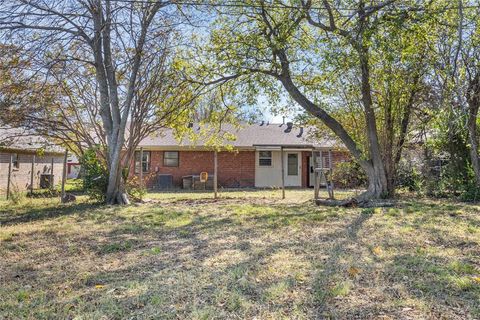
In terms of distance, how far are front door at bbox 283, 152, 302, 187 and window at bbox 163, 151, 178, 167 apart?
19.9ft

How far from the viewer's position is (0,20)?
28.0 feet

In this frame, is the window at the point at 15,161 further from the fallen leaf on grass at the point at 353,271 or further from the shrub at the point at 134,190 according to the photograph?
the fallen leaf on grass at the point at 353,271

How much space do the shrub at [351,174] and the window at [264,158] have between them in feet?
16.3

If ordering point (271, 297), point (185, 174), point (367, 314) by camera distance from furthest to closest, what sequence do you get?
point (185, 174) < point (271, 297) < point (367, 314)

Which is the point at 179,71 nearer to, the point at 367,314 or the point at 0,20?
the point at 0,20

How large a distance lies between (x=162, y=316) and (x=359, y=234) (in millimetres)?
4079

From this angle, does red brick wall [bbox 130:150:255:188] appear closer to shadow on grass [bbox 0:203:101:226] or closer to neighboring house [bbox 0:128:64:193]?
neighboring house [bbox 0:128:64:193]

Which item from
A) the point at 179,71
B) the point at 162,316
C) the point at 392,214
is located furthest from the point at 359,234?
the point at 179,71

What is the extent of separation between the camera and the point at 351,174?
15523 mm

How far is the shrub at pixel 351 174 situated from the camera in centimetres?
1399

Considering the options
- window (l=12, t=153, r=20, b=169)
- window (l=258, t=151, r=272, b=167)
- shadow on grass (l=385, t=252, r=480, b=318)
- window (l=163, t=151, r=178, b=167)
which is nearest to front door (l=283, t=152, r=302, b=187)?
window (l=258, t=151, r=272, b=167)

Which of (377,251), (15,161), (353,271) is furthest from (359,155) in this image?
(15,161)

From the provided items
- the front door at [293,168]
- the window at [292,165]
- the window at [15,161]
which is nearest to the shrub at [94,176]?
the window at [15,161]

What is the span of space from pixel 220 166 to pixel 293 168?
13.4 feet
